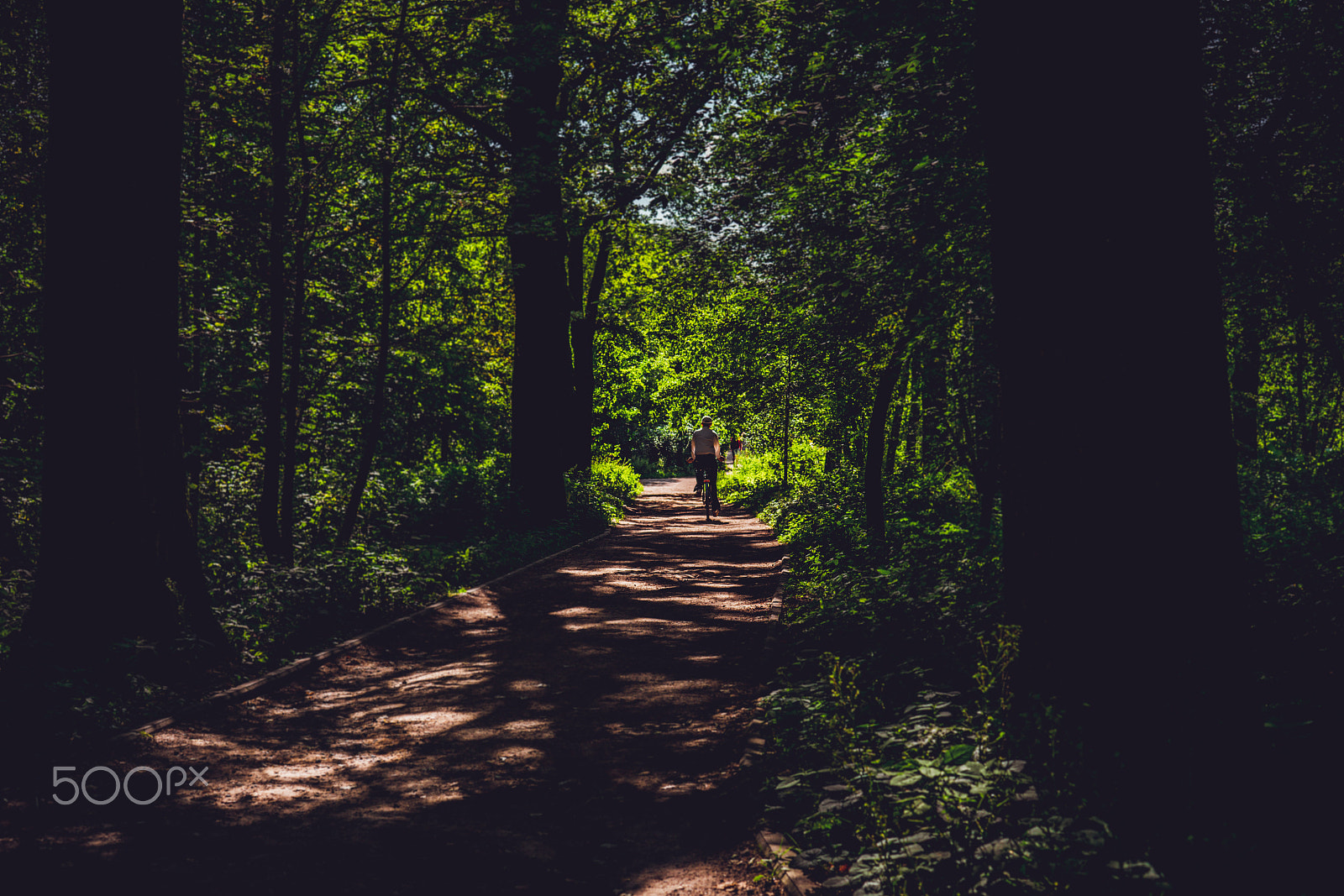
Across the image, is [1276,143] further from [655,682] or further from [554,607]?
[554,607]

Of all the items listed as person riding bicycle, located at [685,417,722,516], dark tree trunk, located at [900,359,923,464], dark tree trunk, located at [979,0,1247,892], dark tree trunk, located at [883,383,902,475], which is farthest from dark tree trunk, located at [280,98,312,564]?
dark tree trunk, located at [883,383,902,475]

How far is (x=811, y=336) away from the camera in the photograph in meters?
11.3

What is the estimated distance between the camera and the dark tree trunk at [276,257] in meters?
8.90

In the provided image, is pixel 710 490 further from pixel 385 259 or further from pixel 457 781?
pixel 457 781

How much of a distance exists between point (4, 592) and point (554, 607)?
5.04 m

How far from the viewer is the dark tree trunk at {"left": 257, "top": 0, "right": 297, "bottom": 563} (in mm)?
8898

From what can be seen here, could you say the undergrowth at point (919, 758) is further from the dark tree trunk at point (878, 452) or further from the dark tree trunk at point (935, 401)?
the dark tree trunk at point (878, 452)

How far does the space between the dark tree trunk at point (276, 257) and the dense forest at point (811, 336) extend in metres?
0.05

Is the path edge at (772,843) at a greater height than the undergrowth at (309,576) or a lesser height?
lesser

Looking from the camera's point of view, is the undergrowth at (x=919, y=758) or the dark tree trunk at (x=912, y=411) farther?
the dark tree trunk at (x=912, y=411)

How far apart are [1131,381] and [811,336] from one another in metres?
7.90

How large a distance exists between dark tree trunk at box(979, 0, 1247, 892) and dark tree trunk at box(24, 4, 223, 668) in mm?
6285

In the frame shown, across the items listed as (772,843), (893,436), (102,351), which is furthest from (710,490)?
(772,843)

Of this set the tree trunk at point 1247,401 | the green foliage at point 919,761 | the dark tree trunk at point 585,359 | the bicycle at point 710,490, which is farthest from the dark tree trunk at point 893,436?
the green foliage at point 919,761
